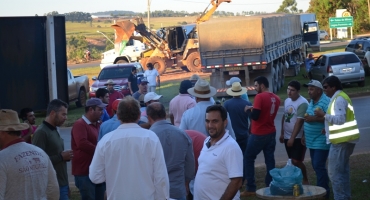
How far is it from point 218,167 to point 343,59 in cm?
2203

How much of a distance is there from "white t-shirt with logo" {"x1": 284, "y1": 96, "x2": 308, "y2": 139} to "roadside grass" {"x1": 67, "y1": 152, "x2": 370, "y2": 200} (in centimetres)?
106

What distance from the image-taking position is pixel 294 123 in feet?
30.9

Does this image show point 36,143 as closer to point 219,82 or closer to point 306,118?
point 306,118

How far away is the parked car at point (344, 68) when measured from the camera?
2547 centimetres

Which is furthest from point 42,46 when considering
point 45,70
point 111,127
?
point 111,127

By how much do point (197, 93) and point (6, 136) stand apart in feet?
12.2

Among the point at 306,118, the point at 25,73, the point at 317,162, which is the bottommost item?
the point at 317,162

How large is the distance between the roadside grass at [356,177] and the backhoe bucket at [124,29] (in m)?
27.1

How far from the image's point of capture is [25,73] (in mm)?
5684

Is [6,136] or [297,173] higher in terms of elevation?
[6,136]

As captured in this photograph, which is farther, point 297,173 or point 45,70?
point 297,173

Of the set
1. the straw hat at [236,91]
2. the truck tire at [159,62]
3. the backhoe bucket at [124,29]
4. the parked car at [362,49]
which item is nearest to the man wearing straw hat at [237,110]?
the straw hat at [236,91]

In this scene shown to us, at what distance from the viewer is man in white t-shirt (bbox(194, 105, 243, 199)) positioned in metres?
5.10

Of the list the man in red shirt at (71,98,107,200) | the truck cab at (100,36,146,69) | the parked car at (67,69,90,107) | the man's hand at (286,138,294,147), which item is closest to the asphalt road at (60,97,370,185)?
the man's hand at (286,138,294,147)
